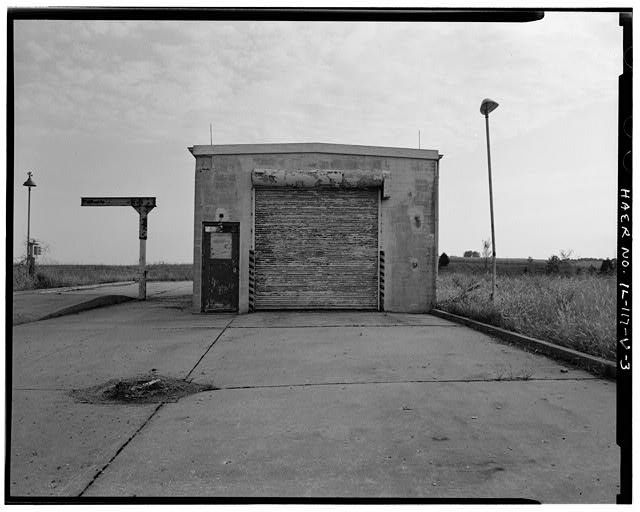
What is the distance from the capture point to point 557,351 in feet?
19.0

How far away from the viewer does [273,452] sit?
302 centimetres

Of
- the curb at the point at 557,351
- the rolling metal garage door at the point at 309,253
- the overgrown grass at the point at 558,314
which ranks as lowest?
the curb at the point at 557,351

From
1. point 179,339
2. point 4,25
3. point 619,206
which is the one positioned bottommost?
point 179,339

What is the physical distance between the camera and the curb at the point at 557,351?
16.3 ft

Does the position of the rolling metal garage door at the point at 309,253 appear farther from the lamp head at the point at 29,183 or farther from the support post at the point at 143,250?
the lamp head at the point at 29,183

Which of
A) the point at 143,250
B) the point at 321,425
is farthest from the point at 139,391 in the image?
the point at 143,250

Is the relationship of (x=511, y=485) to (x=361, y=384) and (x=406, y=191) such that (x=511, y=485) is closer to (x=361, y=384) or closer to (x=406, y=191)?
(x=361, y=384)

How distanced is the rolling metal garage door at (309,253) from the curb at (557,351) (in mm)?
3648

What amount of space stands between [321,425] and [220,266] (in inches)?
324

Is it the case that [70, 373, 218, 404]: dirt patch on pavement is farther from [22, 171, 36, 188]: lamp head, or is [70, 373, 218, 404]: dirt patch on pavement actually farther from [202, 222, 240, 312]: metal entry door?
[202, 222, 240, 312]: metal entry door

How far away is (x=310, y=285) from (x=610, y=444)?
866cm

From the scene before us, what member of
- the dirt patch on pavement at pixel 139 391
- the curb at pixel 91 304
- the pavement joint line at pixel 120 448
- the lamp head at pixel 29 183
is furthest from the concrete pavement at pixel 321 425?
the curb at pixel 91 304

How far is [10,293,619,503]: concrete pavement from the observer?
264 cm
